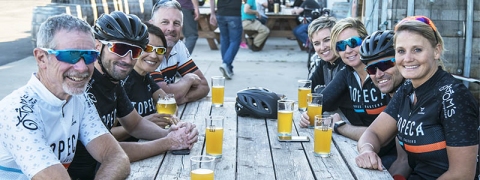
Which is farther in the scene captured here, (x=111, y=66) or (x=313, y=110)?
(x=313, y=110)

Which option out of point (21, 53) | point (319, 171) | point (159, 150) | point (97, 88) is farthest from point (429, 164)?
point (21, 53)

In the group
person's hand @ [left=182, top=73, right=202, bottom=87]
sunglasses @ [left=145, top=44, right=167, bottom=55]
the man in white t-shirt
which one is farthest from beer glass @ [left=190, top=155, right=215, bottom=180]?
person's hand @ [left=182, top=73, right=202, bottom=87]

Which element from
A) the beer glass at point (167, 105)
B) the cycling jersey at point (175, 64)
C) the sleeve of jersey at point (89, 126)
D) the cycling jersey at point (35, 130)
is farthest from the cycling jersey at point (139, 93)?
the cycling jersey at point (35, 130)

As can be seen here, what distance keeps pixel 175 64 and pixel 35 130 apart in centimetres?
347

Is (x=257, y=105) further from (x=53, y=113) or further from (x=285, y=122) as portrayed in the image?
(x=53, y=113)

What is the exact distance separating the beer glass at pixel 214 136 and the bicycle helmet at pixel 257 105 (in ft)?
3.97

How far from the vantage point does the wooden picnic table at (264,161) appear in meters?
3.53

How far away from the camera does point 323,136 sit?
3.88 m

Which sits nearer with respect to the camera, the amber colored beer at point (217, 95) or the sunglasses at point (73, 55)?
the sunglasses at point (73, 55)

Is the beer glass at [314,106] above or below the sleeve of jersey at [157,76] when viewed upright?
below

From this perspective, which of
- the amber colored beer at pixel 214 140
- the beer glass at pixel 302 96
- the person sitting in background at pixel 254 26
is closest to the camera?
the amber colored beer at pixel 214 140

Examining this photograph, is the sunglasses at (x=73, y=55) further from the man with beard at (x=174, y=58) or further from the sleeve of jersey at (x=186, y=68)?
the sleeve of jersey at (x=186, y=68)

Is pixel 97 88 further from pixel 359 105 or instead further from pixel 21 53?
pixel 21 53

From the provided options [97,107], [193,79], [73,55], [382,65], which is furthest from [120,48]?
[193,79]
